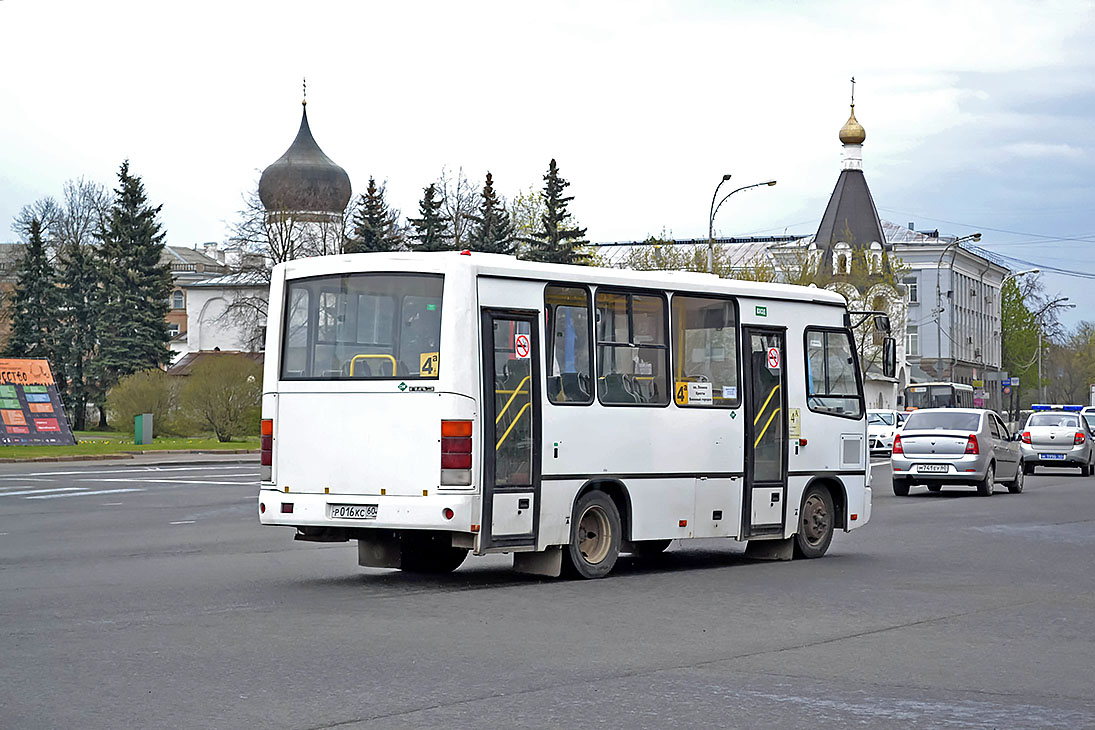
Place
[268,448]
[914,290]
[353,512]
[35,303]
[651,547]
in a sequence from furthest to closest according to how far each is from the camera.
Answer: [914,290] → [35,303] → [651,547] → [268,448] → [353,512]

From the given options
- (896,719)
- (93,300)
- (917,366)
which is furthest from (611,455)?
(917,366)

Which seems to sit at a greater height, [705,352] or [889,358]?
[889,358]

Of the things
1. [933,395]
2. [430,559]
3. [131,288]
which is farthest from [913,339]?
[430,559]

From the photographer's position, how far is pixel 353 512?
41.2 feet

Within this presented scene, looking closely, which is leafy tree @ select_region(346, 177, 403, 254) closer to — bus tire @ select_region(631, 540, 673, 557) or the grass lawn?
the grass lawn

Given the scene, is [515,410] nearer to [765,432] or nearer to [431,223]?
[765,432]

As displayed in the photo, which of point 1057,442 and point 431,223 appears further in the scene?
point 431,223

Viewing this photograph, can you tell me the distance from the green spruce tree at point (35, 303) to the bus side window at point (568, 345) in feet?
230

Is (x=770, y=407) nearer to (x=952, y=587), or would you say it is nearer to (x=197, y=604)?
(x=952, y=587)

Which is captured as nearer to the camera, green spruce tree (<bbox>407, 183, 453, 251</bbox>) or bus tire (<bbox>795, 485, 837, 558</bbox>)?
bus tire (<bbox>795, 485, 837, 558</bbox>)

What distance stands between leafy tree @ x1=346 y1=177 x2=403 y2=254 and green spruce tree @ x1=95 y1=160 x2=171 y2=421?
12.1m

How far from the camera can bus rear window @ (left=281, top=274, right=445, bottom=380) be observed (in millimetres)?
12555

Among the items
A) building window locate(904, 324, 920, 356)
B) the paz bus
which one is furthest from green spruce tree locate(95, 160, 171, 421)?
building window locate(904, 324, 920, 356)

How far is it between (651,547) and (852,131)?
9275 cm
